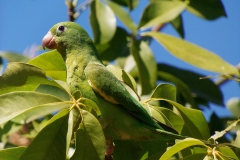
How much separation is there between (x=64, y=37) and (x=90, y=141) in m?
0.63

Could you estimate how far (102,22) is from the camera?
237 cm

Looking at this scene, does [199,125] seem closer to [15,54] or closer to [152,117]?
[152,117]

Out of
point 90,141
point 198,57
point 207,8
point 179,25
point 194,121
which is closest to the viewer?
point 90,141

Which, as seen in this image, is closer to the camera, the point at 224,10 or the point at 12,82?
the point at 12,82

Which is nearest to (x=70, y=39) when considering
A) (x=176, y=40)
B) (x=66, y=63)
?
(x=66, y=63)

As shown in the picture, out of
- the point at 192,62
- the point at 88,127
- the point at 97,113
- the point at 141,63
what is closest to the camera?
the point at 88,127

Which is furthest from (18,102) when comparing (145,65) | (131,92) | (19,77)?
(145,65)

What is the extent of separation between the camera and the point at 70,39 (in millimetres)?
1784

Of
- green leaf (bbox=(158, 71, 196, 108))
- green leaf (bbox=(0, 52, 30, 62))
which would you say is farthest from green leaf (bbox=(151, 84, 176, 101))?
green leaf (bbox=(0, 52, 30, 62))

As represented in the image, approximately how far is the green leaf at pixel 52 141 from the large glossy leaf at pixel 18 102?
7cm

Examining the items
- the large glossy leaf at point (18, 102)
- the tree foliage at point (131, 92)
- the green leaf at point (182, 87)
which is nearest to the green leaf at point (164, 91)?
the tree foliage at point (131, 92)

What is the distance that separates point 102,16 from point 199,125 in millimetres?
1082

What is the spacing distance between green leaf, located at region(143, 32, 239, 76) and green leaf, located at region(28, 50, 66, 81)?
689 mm

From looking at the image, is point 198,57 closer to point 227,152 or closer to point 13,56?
point 227,152
